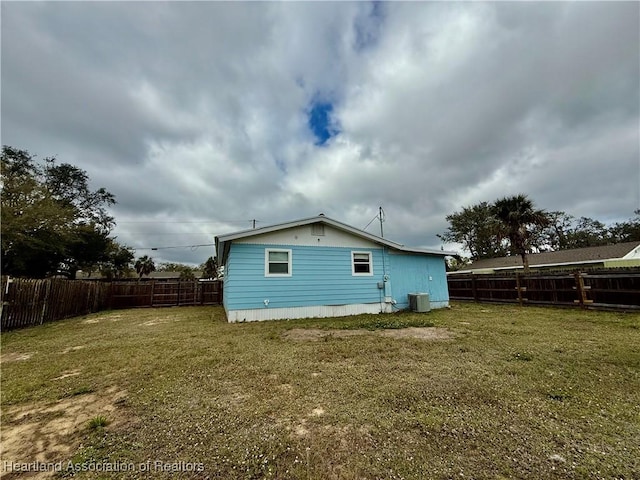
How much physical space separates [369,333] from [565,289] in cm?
884

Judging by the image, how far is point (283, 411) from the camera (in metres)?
2.62

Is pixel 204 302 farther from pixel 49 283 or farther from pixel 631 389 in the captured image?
pixel 631 389

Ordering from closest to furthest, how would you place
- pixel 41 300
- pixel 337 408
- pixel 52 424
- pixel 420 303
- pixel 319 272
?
1. pixel 52 424
2. pixel 337 408
3. pixel 41 300
4. pixel 319 272
5. pixel 420 303

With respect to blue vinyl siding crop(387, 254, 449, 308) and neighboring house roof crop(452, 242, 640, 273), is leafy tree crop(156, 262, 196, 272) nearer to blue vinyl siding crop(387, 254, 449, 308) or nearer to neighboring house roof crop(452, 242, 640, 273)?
blue vinyl siding crop(387, 254, 449, 308)

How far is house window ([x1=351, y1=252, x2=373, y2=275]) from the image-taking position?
32.7ft

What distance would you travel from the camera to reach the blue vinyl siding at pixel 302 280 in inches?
330

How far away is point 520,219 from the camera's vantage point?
1661 centimetres

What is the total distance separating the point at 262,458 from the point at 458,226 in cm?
3872

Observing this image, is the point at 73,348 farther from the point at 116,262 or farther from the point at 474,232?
the point at 474,232

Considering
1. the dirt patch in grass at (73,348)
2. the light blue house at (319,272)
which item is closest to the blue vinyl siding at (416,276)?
the light blue house at (319,272)

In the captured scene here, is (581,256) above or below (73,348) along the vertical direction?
above

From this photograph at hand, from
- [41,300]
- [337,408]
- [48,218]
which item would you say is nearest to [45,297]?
[41,300]

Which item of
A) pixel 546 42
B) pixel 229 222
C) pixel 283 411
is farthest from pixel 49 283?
pixel 229 222

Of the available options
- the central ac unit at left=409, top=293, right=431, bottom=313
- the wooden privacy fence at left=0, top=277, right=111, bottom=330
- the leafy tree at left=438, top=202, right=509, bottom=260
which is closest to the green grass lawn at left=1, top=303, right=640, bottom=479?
the wooden privacy fence at left=0, top=277, right=111, bottom=330
